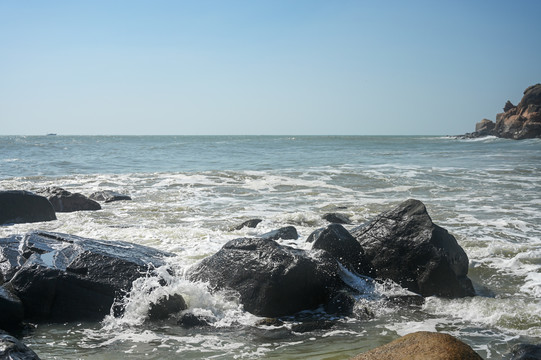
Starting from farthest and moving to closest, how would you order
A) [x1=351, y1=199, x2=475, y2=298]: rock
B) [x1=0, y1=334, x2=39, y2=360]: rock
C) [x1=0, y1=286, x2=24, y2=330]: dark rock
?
[x1=351, y1=199, x2=475, y2=298]: rock, [x1=0, y1=286, x2=24, y2=330]: dark rock, [x1=0, y1=334, x2=39, y2=360]: rock

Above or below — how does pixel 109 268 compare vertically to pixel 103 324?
above

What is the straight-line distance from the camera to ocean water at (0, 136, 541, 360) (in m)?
4.92

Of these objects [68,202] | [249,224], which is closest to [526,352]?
[249,224]

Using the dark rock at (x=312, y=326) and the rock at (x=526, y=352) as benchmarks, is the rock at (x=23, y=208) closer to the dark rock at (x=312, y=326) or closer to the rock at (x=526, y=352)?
the dark rock at (x=312, y=326)

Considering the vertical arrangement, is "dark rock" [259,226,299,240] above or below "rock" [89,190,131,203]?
above

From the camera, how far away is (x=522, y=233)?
9.98 meters

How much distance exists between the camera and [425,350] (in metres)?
3.53

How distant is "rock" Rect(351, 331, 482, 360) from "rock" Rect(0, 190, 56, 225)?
9.94 meters

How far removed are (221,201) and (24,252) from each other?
8.61 metres

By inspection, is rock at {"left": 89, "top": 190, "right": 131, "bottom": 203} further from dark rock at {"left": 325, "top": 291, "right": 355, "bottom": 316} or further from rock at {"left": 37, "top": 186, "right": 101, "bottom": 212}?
dark rock at {"left": 325, "top": 291, "right": 355, "bottom": 316}

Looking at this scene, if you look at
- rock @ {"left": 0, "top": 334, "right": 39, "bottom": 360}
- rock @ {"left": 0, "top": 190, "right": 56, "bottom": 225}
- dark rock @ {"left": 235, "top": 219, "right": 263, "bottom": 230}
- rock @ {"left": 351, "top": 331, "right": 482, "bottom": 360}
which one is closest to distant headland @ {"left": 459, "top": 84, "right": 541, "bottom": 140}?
dark rock @ {"left": 235, "top": 219, "right": 263, "bottom": 230}

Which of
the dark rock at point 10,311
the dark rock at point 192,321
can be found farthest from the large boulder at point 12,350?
the dark rock at point 192,321

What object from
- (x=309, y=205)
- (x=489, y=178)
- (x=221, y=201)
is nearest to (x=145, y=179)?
(x=221, y=201)

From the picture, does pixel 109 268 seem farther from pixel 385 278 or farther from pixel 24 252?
pixel 385 278
